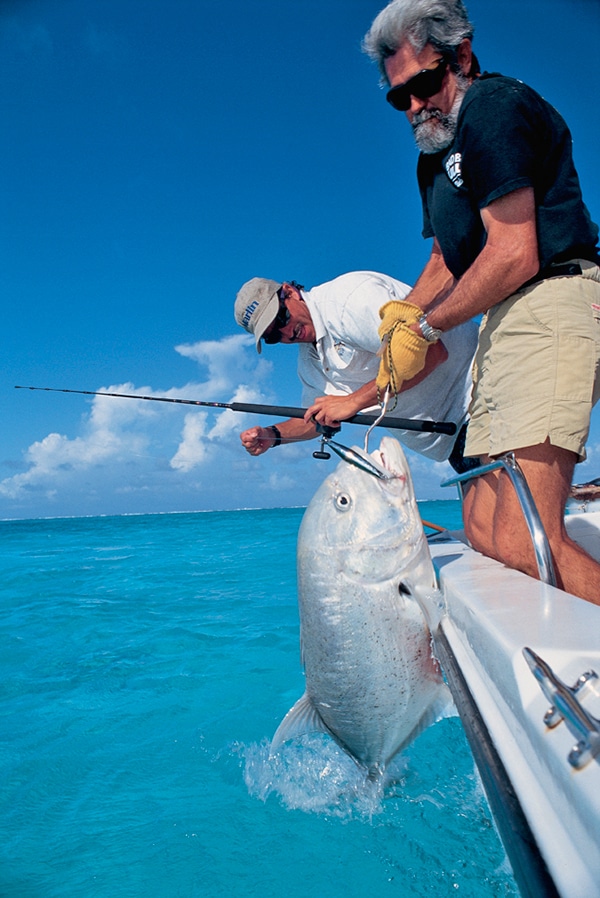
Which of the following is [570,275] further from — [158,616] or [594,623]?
[158,616]

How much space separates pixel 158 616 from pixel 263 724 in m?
3.29

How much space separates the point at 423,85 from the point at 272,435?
→ 2163 mm

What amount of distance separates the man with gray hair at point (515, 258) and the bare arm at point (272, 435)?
1631mm

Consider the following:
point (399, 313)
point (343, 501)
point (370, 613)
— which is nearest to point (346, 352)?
point (399, 313)

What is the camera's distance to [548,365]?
196 centimetres

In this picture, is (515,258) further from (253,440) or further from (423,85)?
(253,440)

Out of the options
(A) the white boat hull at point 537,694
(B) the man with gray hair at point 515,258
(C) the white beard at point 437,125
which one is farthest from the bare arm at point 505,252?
(A) the white boat hull at point 537,694

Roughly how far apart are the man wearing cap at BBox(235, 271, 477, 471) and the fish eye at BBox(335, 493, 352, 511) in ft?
3.89

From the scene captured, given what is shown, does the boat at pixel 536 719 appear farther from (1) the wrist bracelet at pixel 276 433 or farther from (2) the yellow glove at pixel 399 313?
(1) the wrist bracelet at pixel 276 433

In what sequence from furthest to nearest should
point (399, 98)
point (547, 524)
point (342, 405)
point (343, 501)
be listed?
point (342, 405) < point (399, 98) < point (547, 524) < point (343, 501)

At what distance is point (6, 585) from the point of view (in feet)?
30.1

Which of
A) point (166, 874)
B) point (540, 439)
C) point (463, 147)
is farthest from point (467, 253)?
point (166, 874)

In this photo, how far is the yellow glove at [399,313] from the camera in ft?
8.29

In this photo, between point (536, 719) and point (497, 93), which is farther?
point (497, 93)
